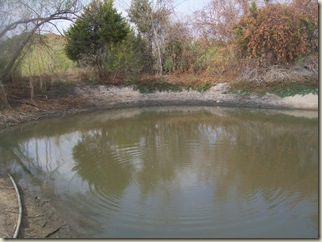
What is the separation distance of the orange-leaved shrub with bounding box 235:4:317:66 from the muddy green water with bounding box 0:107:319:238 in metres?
3.99

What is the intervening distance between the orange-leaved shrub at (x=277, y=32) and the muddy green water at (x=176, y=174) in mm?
3989

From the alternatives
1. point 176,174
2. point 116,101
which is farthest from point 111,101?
point 176,174

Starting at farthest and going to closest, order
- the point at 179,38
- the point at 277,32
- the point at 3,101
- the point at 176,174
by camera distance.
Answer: the point at 179,38 → the point at 277,32 → the point at 3,101 → the point at 176,174

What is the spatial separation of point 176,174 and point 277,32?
10.8 m

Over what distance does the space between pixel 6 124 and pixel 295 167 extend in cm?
1086

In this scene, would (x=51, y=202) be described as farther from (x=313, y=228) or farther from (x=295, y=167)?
(x=295, y=167)

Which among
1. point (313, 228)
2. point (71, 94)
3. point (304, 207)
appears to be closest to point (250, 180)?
point (304, 207)

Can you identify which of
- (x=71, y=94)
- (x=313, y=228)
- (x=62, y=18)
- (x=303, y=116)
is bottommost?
(x=313, y=228)

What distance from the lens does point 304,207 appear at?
597 centimetres

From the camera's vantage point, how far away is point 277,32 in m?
15.9

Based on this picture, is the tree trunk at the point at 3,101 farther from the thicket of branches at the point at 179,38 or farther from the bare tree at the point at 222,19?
the bare tree at the point at 222,19

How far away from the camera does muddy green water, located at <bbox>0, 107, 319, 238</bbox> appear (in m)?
5.53

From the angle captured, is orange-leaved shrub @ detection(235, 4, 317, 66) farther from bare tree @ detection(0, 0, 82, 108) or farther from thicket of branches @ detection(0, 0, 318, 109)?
bare tree @ detection(0, 0, 82, 108)

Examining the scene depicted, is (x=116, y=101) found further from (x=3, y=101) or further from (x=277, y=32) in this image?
(x=277, y=32)
